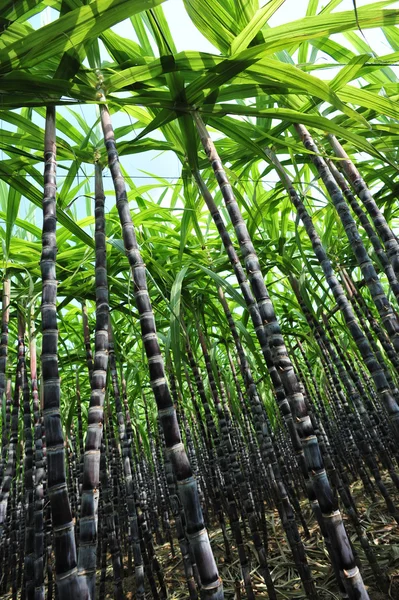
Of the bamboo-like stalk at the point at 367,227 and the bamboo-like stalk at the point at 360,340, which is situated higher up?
the bamboo-like stalk at the point at 367,227

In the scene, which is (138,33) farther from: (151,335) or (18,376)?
(18,376)

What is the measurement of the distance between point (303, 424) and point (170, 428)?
0.44 m

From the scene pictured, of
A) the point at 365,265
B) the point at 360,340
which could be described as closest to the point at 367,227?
the point at 365,265

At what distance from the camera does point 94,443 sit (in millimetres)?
1312

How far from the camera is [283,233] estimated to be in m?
3.31

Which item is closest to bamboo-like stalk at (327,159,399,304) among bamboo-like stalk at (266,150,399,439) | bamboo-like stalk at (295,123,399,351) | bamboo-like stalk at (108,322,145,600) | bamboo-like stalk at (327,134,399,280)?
bamboo-like stalk at (327,134,399,280)

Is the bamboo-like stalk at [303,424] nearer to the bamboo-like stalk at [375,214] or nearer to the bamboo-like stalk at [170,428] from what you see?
the bamboo-like stalk at [170,428]

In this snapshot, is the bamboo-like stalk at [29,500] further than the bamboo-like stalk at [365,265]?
Yes

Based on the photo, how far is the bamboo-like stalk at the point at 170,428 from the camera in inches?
37.1

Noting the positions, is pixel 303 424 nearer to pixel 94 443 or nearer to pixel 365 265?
pixel 94 443

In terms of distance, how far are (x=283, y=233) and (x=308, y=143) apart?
4.30 feet

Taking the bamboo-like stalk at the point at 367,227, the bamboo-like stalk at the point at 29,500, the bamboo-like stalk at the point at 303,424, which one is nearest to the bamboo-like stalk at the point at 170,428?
the bamboo-like stalk at the point at 303,424

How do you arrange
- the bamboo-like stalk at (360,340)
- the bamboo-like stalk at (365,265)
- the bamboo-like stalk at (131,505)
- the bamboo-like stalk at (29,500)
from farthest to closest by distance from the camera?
1. the bamboo-like stalk at (29,500)
2. the bamboo-like stalk at (131,505)
3. the bamboo-like stalk at (365,265)
4. the bamboo-like stalk at (360,340)

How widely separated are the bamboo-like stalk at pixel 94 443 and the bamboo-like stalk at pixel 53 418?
3.3 inches
